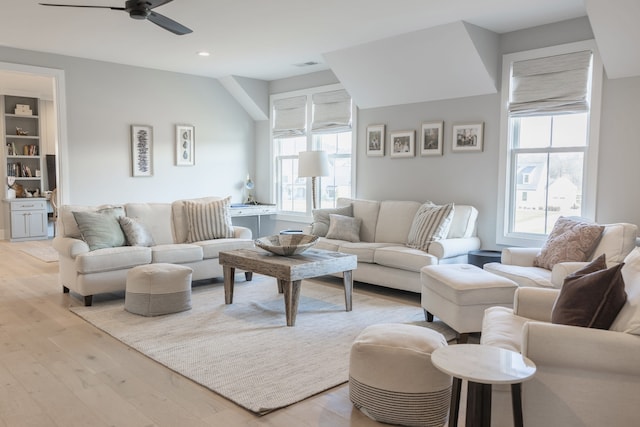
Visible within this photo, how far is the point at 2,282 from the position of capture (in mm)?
5461

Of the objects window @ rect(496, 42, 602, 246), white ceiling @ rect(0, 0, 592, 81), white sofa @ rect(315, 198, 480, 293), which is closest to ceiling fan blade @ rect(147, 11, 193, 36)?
white ceiling @ rect(0, 0, 592, 81)

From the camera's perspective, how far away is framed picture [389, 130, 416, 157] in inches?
239

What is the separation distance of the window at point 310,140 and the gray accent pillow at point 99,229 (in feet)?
10.4

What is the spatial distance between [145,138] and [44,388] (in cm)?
483

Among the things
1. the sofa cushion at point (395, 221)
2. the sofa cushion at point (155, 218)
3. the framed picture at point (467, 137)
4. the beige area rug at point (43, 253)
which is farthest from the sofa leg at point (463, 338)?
the beige area rug at point (43, 253)

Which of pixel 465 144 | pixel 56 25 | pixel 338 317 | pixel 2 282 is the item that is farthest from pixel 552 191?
pixel 2 282

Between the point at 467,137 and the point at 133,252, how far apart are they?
12.1 ft

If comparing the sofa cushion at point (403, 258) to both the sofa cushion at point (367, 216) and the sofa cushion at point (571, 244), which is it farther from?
the sofa cushion at point (571, 244)

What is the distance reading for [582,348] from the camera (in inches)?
81.7

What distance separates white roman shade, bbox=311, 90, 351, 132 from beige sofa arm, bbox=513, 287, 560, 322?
4.39 metres

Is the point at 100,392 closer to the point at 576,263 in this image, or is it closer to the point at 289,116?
the point at 576,263

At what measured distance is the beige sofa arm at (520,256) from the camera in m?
4.34

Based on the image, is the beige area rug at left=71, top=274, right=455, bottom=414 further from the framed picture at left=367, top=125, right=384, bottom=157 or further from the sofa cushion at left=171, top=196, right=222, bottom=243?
the framed picture at left=367, top=125, right=384, bottom=157

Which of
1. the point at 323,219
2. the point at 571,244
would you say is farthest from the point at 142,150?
the point at 571,244
